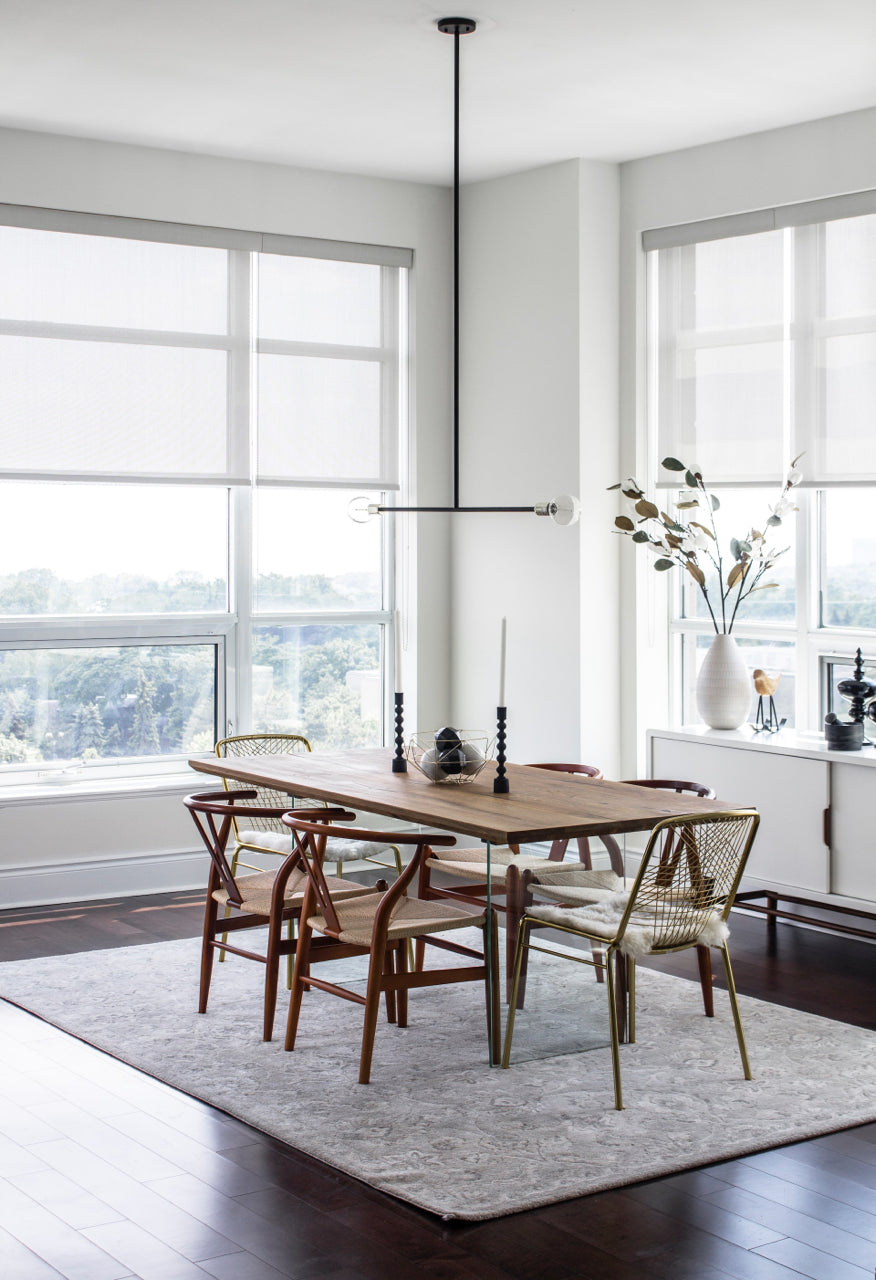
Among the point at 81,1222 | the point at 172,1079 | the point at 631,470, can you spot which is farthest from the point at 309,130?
the point at 81,1222

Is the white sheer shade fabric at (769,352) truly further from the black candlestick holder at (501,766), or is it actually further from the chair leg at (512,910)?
the chair leg at (512,910)

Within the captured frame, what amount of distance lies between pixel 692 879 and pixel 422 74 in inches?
123

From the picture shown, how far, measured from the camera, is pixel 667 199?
6426mm

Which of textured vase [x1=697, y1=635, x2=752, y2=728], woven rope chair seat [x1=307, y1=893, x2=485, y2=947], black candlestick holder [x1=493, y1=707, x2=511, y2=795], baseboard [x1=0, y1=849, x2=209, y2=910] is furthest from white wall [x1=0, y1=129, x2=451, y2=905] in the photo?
black candlestick holder [x1=493, y1=707, x2=511, y2=795]

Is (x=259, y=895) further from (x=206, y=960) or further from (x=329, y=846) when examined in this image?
(x=329, y=846)

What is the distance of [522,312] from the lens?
22.2 ft

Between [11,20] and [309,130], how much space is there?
1.60 meters

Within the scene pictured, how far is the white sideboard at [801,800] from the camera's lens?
530 cm

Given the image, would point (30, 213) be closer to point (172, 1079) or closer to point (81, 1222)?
point (172, 1079)

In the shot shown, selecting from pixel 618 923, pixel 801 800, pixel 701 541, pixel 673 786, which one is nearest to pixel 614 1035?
pixel 618 923

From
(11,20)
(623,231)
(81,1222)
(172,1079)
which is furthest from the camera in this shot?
(623,231)

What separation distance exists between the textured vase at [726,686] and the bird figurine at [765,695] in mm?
63

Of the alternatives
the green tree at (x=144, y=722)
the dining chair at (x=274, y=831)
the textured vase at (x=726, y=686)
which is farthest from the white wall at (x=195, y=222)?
the textured vase at (x=726, y=686)

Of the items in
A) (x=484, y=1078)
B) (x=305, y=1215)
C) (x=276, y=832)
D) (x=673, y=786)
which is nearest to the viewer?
(x=305, y=1215)
